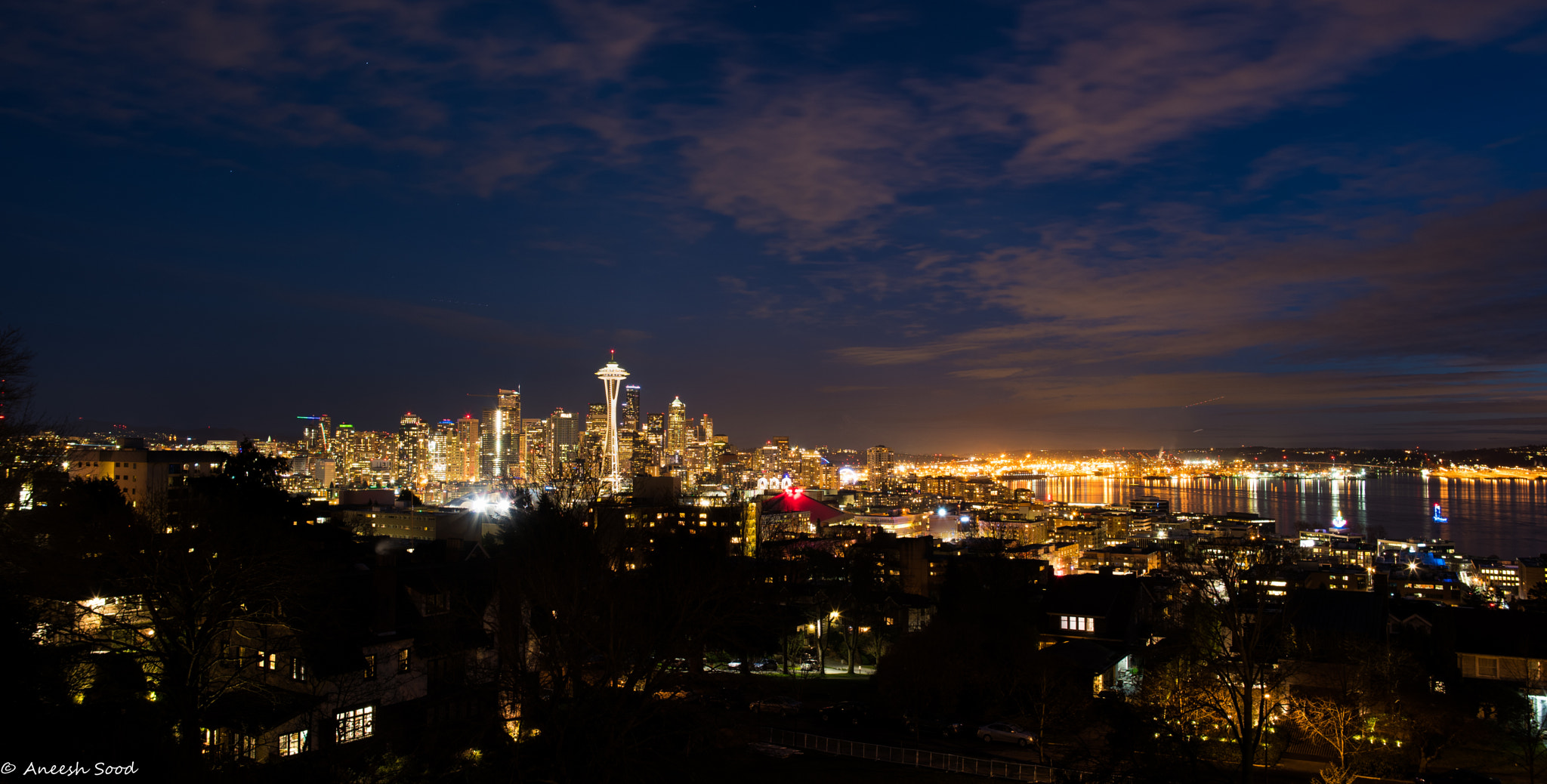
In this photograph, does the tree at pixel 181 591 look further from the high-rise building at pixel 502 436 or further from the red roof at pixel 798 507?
the high-rise building at pixel 502 436

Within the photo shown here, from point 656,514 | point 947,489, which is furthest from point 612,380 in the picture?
point 947,489

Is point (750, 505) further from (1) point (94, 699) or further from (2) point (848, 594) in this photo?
(1) point (94, 699)

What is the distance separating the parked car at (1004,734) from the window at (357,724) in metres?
9.27

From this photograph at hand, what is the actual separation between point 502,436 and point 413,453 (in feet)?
51.1

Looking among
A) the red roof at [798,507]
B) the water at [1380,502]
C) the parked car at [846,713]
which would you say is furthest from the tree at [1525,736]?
the water at [1380,502]

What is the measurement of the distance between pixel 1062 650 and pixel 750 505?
43206 mm

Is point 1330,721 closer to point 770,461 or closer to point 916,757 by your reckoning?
point 916,757

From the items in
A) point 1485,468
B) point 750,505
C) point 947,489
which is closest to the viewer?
point 750,505

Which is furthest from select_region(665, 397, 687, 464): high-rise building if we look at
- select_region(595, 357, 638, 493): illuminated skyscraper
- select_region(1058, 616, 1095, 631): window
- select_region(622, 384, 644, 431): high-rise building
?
select_region(1058, 616, 1095, 631): window

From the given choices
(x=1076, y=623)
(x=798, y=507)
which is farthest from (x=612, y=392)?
(x=1076, y=623)

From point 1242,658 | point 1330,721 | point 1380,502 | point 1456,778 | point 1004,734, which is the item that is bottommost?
point 1380,502

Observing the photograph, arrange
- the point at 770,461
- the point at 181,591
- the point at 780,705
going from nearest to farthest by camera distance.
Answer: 1. the point at 181,591
2. the point at 780,705
3. the point at 770,461

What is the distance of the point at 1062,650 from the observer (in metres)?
17.2

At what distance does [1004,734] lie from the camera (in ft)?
45.2
